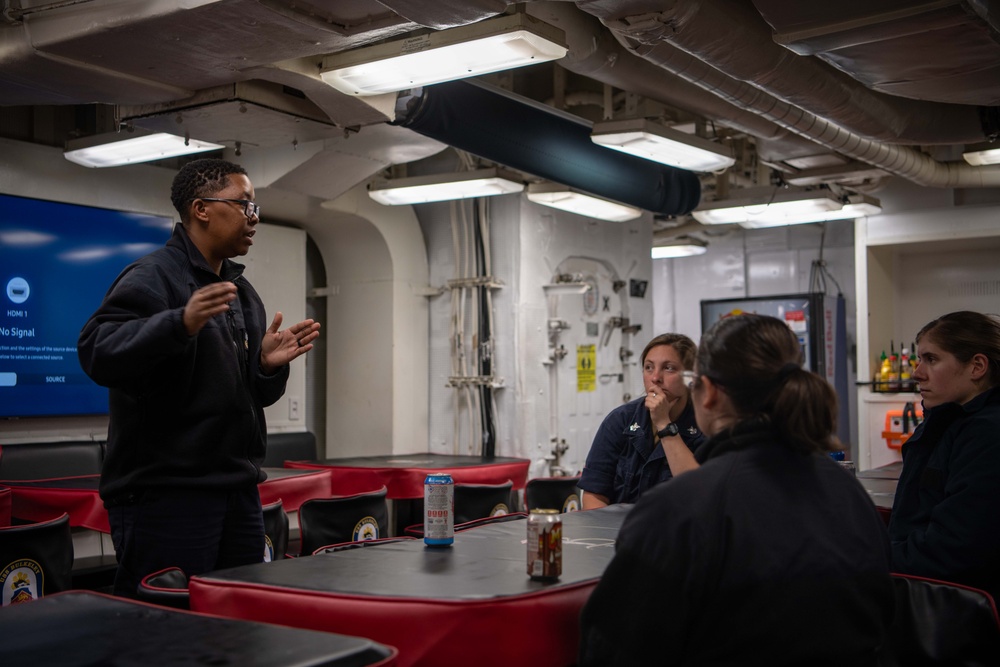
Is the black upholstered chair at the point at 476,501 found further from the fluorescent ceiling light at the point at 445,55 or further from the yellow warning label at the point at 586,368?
the yellow warning label at the point at 586,368

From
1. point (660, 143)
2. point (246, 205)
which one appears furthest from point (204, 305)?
point (660, 143)

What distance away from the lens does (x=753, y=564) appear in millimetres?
1611

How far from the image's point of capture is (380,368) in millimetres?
7324

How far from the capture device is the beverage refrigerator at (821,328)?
9.64 metres

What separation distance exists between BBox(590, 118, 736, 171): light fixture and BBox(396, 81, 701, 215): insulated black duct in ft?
1.41

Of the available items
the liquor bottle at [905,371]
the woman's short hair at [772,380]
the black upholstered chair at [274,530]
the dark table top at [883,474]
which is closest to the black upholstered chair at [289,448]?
the black upholstered chair at [274,530]

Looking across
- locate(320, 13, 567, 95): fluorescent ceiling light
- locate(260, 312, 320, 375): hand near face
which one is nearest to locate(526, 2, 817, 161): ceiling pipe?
locate(320, 13, 567, 95): fluorescent ceiling light

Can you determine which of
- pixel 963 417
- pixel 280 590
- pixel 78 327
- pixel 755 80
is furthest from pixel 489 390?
pixel 280 590

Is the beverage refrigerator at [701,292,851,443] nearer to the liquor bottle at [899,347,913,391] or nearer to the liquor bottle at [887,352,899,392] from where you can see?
the liquor bottle at [899,347,913,391]

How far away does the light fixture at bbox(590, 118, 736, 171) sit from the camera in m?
4.99

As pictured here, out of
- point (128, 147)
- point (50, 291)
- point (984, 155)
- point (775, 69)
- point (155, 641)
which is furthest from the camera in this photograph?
point (984, 155)

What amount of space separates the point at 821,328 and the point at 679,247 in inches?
63.6

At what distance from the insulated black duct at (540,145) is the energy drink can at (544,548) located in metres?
3.02

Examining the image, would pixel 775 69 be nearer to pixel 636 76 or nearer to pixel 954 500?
pixel 636 76
